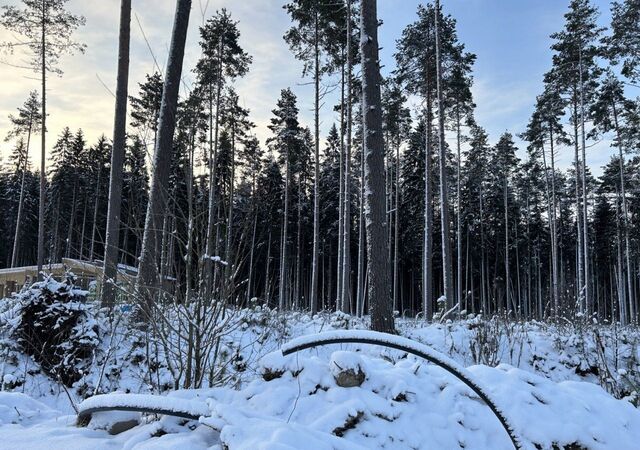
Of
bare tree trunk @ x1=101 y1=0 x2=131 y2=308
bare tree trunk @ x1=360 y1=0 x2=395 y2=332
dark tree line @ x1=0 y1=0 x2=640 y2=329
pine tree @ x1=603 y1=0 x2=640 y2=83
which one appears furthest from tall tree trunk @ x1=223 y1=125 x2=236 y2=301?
pine tree @ x1=603 y1=0 x2=640 y2=83

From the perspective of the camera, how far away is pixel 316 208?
52.2 feet

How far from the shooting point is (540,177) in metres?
32.7

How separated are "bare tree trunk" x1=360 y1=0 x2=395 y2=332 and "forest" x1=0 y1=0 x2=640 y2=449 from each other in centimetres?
3

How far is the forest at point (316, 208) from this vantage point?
3139mm

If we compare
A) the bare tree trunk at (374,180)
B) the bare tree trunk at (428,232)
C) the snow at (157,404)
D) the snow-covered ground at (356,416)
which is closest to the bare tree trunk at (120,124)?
the bare tree trunk at (374,180)

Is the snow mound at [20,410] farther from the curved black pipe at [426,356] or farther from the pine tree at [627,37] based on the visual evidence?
the pine tree at [627,37]

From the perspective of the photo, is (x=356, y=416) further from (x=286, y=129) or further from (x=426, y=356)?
(x=286, y=129)

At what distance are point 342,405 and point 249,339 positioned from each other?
16.0 ft

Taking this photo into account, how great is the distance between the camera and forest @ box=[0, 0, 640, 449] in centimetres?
314

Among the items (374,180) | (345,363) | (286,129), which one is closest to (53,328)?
(345,363)

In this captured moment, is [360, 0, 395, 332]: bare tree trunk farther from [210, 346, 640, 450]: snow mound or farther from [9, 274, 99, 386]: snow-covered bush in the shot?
[9, 274, 99, 386]: snow-covered bush

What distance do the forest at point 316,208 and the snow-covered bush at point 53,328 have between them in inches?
1.6

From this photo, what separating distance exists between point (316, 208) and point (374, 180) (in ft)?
30.3

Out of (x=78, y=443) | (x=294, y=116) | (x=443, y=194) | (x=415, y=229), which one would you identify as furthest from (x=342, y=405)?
(x=415, y=229)
